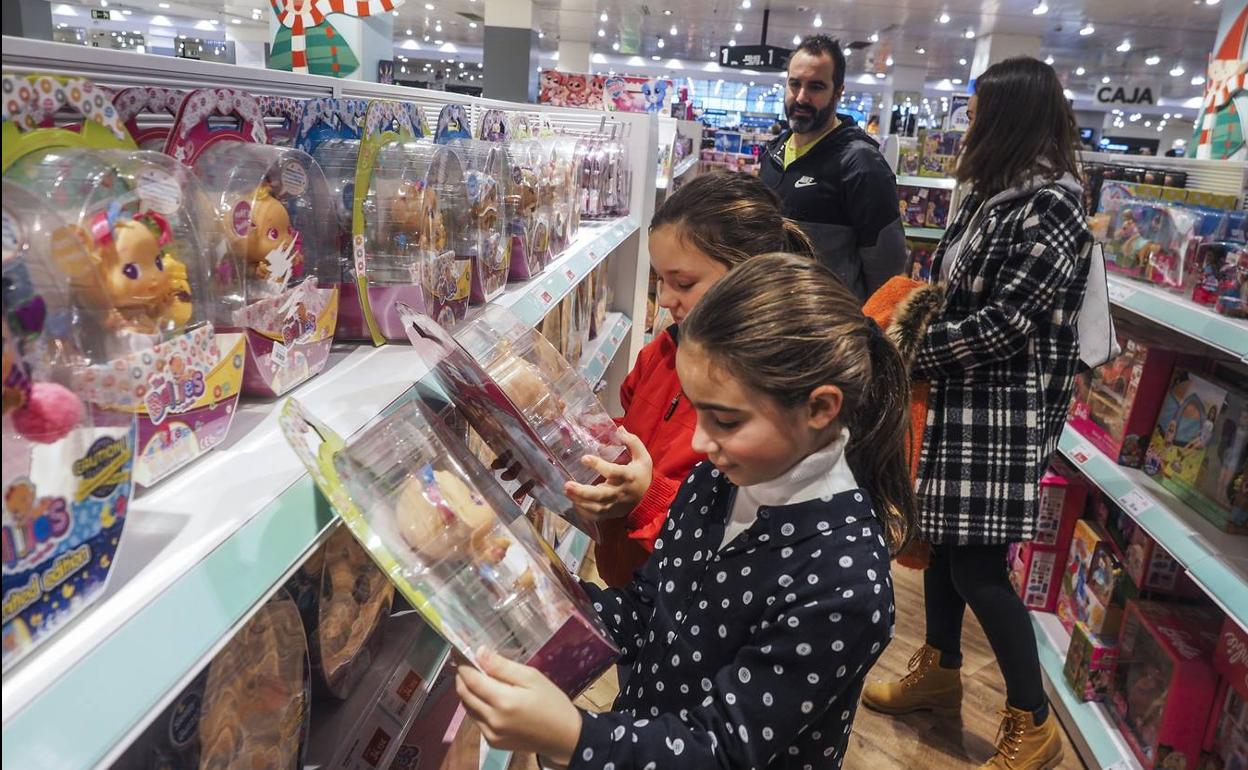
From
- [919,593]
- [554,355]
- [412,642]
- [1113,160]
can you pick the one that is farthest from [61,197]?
[1113,160]

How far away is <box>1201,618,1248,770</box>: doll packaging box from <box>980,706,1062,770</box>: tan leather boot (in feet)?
1.09

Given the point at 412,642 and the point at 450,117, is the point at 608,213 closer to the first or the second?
the point at 450,117

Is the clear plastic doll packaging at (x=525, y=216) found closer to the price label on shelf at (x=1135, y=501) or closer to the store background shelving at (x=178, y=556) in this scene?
the store background shelving at (x=178, y=556)

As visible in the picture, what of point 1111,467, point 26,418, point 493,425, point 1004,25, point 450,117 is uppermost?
point 1004,25

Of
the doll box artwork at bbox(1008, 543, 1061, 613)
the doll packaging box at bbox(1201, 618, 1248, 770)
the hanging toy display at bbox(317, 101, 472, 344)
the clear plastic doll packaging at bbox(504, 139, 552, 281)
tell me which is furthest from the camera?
the doll box artwork at bbox(1008, 543, 1061, 613)

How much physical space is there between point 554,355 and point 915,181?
495 cm

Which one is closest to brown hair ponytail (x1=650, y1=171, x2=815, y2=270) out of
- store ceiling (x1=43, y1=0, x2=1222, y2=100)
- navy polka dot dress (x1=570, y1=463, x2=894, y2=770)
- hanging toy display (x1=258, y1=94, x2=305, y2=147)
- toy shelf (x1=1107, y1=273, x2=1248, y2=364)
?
navy polka dot dress (x1=570, y1=463, x2=894, y2=770)

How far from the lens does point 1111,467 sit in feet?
7.93

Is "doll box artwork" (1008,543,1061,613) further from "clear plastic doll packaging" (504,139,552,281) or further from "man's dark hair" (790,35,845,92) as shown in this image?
"clear plastic doll packaging" (504,139,552,281)

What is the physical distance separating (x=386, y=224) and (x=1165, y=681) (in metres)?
2.08

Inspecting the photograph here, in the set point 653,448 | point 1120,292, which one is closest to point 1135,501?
point 1120,292

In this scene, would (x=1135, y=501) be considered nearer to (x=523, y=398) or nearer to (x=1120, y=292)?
(x=1120, y=292)

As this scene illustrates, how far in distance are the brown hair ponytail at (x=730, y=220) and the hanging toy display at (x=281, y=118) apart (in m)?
0.63

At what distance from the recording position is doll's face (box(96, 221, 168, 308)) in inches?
24.7
